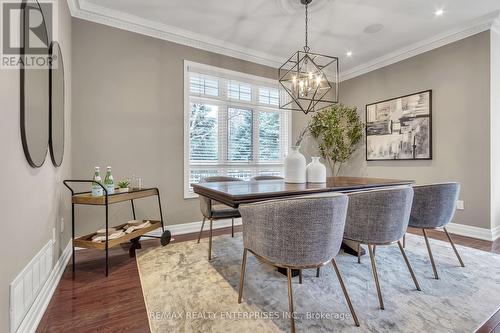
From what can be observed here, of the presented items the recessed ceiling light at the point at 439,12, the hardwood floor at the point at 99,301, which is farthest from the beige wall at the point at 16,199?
the recessed ceiling light at the point at 439,12

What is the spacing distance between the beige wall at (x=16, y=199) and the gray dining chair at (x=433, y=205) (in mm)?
2750

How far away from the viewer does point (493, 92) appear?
298 cm

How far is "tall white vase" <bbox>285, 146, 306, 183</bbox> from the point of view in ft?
7.46

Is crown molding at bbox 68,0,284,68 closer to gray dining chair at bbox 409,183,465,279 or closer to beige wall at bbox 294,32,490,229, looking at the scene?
beige wall at bbox 294,32,490,229

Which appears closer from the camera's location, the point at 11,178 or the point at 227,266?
the point at 11,178

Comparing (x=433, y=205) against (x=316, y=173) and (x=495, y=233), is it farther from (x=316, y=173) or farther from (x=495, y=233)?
(x=495, y=233)

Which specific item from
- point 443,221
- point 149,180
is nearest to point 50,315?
point 149,180

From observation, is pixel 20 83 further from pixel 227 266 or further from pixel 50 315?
pixel 227 266

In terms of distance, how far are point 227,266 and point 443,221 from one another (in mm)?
1955

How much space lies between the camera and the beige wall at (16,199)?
113cm

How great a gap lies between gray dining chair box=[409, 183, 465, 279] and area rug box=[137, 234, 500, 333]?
344 mm

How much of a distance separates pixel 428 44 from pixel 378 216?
3350 millimetres

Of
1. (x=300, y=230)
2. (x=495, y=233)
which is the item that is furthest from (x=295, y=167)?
(x=495, y=233)

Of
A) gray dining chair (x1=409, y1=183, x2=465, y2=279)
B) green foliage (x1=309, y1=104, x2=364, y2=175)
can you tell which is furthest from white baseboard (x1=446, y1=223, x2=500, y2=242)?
green foliage (x1=309, y1=104, x2=364, y2=175)
